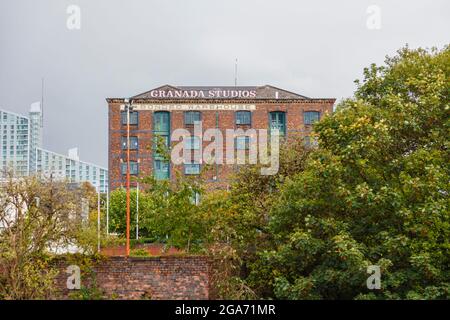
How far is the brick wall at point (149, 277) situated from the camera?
21531mm

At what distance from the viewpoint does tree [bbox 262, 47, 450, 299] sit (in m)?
19.4

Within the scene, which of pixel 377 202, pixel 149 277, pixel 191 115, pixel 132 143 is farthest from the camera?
pixel 191 115

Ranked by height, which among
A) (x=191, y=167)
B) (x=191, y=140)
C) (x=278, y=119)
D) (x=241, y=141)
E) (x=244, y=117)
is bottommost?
(x=191, y=167)

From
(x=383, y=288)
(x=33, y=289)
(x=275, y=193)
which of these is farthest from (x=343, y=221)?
(x=33, y=289)

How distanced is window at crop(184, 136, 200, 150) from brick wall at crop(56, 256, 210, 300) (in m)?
42.1

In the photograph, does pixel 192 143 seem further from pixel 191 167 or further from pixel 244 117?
pixel 244 117

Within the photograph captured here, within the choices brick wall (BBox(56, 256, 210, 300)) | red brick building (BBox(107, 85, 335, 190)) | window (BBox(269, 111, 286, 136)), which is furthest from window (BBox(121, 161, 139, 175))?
brick wall (BBox(56, 256, 210, 300))

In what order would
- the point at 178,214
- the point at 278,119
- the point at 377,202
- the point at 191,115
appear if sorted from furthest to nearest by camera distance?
the point at 278,119, the point at 191,115, the point at 178,214, the point at 377,202

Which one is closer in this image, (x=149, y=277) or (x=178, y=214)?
(x=149, y=277)

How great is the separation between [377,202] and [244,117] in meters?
44.7

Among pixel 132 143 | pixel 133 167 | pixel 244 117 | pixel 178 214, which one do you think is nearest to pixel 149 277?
pixel 178 214

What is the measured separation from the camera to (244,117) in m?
64.2
